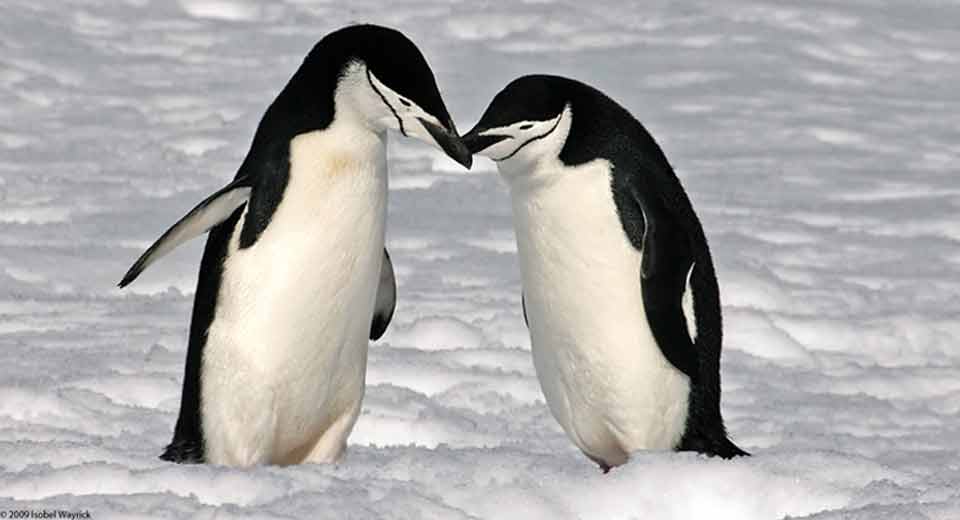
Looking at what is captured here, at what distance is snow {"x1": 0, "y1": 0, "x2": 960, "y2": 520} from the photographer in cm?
368

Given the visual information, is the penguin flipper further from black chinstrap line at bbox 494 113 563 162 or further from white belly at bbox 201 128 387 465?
white belly at bbox 201 128 387 465

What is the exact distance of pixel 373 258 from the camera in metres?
4.09

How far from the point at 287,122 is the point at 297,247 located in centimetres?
24

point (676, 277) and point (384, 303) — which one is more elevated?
point (676, 277)

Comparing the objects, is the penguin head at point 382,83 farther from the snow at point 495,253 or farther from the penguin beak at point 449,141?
the snow at point 495,253

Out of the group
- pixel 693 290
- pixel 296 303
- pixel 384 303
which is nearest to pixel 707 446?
pixel 693 290

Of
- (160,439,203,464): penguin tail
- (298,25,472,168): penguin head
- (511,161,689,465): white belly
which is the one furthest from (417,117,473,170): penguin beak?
(160,439,203,464): penguin tail

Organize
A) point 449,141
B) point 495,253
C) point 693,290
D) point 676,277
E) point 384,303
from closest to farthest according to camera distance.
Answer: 1. point 449,141
2. point 676,277
3. point 693,290
4. point 384,303
5. point 495,253

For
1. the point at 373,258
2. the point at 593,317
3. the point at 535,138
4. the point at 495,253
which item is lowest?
the point at 495,253

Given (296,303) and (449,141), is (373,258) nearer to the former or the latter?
(296,303)

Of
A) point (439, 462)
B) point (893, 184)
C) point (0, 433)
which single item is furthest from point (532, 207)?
point (893, 184)

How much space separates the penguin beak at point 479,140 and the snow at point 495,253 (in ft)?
1.89

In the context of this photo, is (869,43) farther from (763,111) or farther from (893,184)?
(893,184)

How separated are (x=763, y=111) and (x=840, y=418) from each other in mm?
4360
